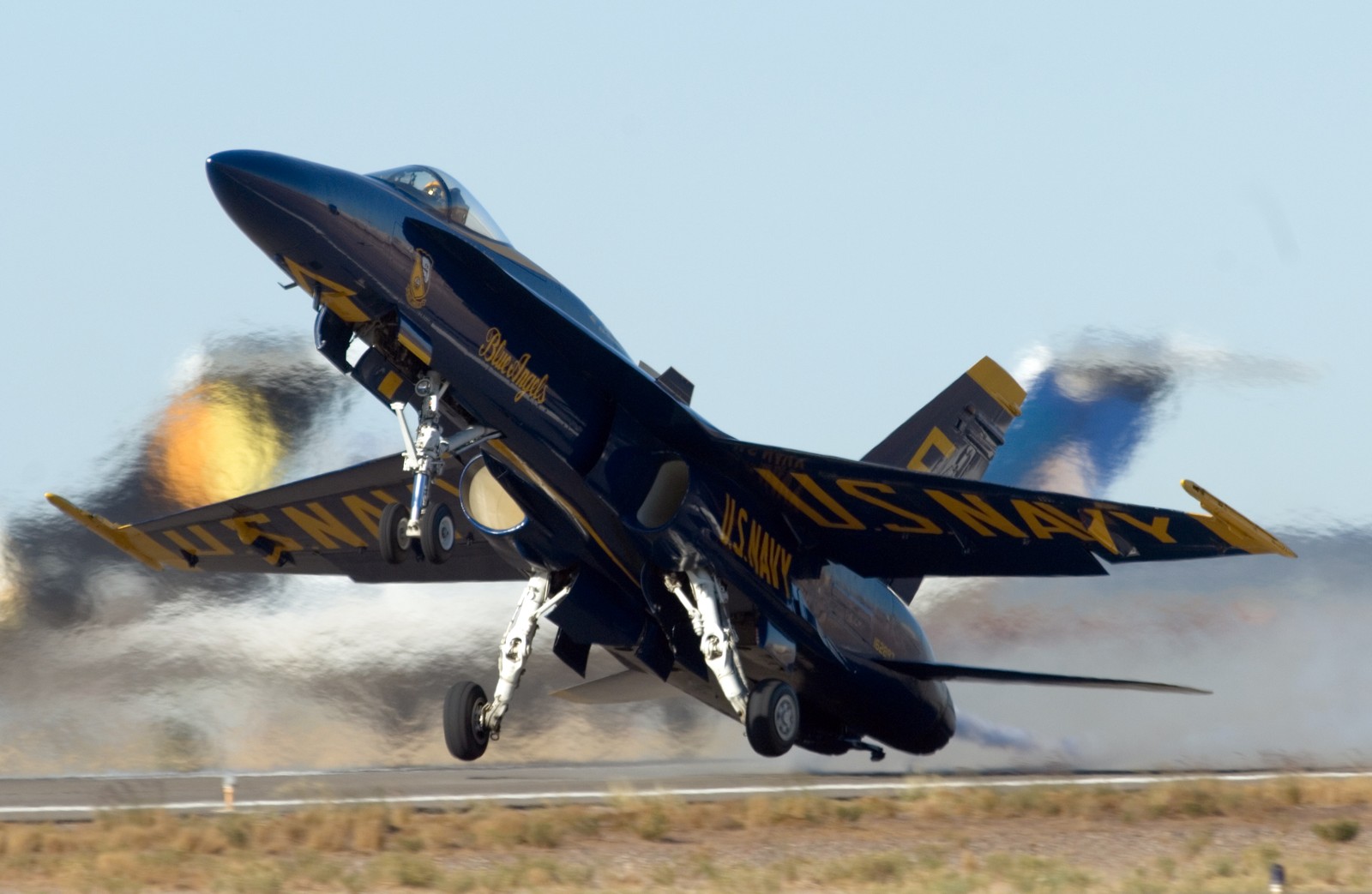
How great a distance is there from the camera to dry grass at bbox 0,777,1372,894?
12922 mm

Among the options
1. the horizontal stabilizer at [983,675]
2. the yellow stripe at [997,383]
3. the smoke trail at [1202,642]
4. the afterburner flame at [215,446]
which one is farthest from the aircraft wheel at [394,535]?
the smoke trail at [1202,642]

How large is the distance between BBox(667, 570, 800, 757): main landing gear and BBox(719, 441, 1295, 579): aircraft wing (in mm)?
1451

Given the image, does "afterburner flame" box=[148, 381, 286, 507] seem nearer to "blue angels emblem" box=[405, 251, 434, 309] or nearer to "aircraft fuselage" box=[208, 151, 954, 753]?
"aircraft fuselage" box=[208, 151, 954, 753]

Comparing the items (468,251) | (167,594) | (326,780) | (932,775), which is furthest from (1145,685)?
(167,594)

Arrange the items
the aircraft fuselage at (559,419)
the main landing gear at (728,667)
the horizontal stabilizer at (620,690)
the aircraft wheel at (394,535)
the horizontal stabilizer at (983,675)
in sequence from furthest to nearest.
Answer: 1. the horizontal stabilizer at (620,690)
2. the horizontal stabilizer at (983,675)
3. the main landing gear at (728,667)
4. the aircraft wheel at (394,535)
5. the aircraft fuselage at (559,419)

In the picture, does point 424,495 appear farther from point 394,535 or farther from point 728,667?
point 728,667

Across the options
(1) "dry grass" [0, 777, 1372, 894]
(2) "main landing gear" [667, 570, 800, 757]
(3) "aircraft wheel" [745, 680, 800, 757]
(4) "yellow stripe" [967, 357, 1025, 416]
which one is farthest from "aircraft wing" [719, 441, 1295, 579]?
(4) "yellow stripe" [967, 357, 1025, 416]

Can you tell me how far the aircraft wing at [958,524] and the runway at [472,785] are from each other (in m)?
3.16

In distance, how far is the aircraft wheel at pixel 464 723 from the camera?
1673 cm

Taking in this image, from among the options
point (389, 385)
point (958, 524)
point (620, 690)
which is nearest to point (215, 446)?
point (620, 690)

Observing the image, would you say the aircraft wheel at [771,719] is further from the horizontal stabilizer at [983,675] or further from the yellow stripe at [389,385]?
the yellow stripe at [389,385]

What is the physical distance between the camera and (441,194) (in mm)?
15695

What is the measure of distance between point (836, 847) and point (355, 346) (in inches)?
261

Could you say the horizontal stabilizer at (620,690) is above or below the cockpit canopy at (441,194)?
below
